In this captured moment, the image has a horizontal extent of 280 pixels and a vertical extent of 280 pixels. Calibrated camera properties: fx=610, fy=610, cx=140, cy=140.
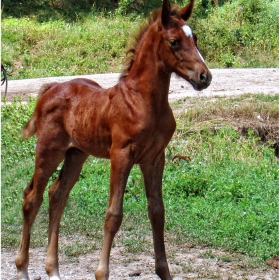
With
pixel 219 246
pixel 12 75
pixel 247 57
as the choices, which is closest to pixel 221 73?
pixel 247 57

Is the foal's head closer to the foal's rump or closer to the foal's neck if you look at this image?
the foal's neck

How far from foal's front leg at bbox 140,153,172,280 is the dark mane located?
77cm

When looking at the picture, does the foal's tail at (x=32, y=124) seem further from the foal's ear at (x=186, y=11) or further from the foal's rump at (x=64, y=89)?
the foal's ear at (x=186, y=11)

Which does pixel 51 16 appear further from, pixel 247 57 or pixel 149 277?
pixel 149 277

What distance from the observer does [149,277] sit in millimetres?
5441

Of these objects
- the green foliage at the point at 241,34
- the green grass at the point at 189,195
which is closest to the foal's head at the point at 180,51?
the green grass at the point at 189,195

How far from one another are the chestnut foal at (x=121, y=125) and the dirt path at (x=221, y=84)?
589cm

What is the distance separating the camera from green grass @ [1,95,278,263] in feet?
20.9

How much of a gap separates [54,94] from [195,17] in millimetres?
14917

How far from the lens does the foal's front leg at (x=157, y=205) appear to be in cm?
492

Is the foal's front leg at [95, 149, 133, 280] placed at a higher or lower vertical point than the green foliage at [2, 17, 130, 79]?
higher

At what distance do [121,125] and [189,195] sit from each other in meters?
3.30

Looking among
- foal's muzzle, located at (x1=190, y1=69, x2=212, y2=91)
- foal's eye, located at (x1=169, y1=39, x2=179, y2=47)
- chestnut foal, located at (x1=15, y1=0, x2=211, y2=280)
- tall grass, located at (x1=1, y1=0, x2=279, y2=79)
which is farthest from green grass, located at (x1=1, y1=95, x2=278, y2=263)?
tall grass, located at (x1=1, y1=0, x2=279, y2=79)

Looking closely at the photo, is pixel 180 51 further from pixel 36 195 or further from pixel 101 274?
pixel 36 195
